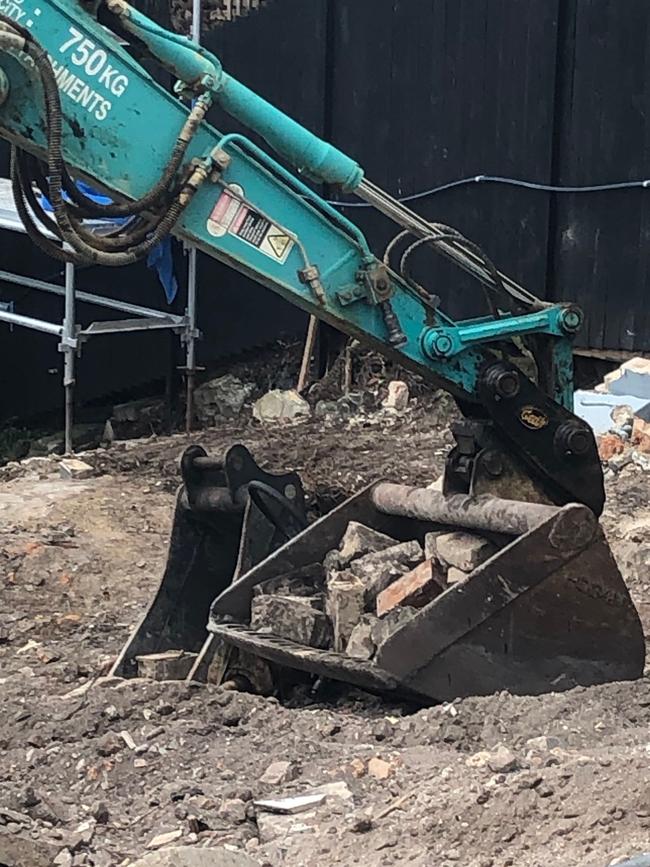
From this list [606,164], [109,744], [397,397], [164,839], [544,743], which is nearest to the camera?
[164,839]

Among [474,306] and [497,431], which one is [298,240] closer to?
[497,431]

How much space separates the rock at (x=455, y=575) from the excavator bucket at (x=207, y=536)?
0.70 meters

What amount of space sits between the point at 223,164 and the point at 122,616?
237 cm

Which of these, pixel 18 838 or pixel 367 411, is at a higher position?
pixel 367 411

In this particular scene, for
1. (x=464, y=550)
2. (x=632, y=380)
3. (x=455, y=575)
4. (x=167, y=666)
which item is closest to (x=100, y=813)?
(x=167, y=666)

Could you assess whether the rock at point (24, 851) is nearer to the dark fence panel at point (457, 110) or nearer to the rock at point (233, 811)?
the rock at point (233, 811)

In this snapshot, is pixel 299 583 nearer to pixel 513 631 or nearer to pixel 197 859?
pixel 513 631

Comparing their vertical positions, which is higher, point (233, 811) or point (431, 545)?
point (431, 545)

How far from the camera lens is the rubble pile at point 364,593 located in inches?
180

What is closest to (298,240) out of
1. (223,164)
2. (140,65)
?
(223,164)

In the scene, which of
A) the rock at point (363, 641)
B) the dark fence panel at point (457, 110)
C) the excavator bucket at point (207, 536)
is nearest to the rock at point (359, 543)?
the excavator bucket at point (207, 536)

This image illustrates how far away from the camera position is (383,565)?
15.8 ft

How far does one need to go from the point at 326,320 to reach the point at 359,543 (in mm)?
770

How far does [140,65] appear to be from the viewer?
4.70 meters
